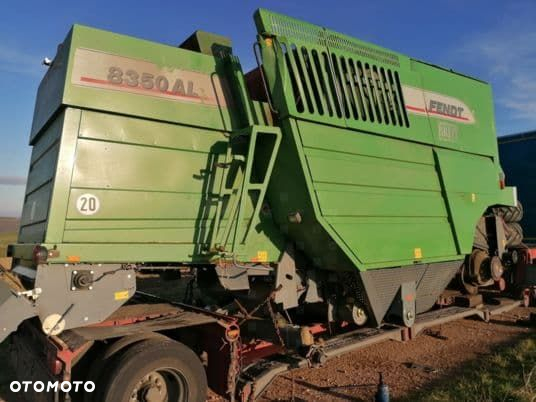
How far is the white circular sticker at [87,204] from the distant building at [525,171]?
908 cm

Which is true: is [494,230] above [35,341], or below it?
above

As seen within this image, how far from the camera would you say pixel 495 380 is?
15.9 feet

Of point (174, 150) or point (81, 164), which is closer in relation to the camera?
point (81, 164)

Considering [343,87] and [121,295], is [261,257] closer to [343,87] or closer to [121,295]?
[121,295]

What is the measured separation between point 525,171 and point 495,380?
21.4 feet

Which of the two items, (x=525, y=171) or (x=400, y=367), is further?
(x=525, y=171)

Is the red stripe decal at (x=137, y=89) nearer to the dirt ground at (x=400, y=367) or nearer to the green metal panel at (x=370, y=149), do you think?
the green metal panel at (x=370, y=149)

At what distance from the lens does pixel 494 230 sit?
7262 mm

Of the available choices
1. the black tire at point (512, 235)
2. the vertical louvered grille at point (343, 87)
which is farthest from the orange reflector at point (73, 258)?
the black tire at point (512, 235)

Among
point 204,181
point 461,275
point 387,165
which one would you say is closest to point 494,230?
point 461,275

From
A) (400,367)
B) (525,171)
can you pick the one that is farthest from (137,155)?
(525,171)

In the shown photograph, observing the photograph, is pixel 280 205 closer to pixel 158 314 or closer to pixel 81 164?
pixel 158 314

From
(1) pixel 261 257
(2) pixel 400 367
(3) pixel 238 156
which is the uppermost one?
(3) pixel 238 156

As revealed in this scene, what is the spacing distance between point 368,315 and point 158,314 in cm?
244
